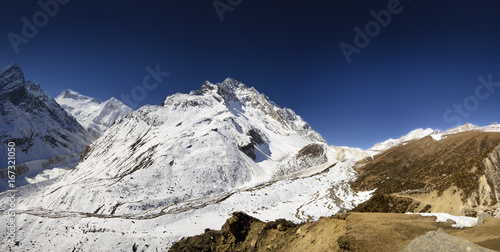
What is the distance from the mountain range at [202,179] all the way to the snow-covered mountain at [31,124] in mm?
744

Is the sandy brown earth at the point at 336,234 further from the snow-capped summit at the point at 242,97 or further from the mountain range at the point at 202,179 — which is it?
the snow-capped summit at the point at 242,97

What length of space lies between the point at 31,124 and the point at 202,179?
367 feet

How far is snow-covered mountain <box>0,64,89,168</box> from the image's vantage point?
8681 centimetres

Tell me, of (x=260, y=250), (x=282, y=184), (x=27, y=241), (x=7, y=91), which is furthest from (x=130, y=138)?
(x=7, y=91)

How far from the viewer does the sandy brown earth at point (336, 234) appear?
956 centimetres

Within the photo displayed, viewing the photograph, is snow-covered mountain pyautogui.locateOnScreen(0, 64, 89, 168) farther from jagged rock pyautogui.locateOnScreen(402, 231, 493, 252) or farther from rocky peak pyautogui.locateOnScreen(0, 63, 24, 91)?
jagged rock pyautogui.locateOnScreen(402, 231, 493, 252)

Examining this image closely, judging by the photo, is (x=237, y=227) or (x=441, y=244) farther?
(x=237, y=227)

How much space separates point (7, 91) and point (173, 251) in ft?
534

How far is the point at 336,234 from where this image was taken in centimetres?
1220

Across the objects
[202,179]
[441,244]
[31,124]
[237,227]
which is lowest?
[441,244]

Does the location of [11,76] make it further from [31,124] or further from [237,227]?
[237,227]

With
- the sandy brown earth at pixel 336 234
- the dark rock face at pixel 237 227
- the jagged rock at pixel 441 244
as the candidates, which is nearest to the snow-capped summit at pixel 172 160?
the dark rock face at pixel 237 227

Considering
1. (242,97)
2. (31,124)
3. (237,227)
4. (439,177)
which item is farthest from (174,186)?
(242,97)

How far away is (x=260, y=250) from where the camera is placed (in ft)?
53.1
